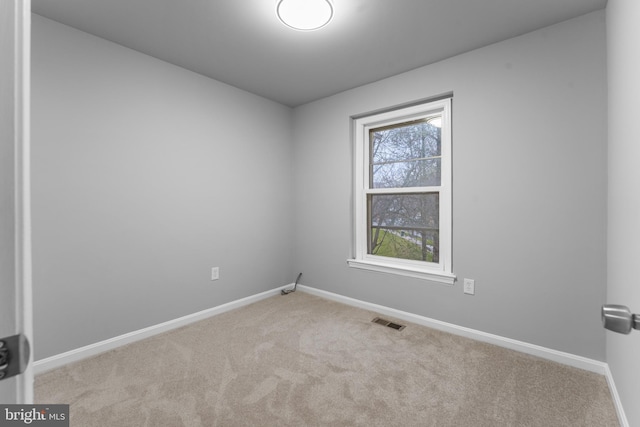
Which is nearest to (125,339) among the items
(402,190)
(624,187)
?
(402,190)

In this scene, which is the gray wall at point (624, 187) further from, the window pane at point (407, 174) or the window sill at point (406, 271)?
the window pane at point (407, 174)

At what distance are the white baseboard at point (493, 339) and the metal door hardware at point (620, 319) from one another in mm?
1717

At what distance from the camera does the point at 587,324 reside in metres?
1.98

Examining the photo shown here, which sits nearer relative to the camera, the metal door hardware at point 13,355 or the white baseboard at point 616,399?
the metal door hardware at point 13,355

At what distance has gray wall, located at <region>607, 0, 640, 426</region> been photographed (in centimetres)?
128

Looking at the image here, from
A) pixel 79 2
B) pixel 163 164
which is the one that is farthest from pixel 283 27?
pixel 163 164

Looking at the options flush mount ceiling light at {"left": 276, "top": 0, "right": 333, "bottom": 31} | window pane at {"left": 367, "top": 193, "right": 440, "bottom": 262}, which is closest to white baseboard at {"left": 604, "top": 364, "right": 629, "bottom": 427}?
window pane at {"left": 367, "top": 193, "right": 440, "bottom": 262}

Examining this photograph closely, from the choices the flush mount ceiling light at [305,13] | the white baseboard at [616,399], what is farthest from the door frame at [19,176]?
the white baseboard at [616,399]

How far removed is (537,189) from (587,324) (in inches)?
37.7

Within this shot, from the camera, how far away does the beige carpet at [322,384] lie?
1545 millimetres

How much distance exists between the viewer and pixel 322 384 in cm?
182

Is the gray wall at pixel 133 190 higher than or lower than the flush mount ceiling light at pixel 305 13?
lower

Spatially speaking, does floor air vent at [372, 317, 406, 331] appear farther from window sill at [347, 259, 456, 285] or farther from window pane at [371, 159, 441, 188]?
window pane at [371, 159, 441, 188]

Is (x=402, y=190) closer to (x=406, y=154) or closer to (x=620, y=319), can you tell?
(x=406, y=154)
